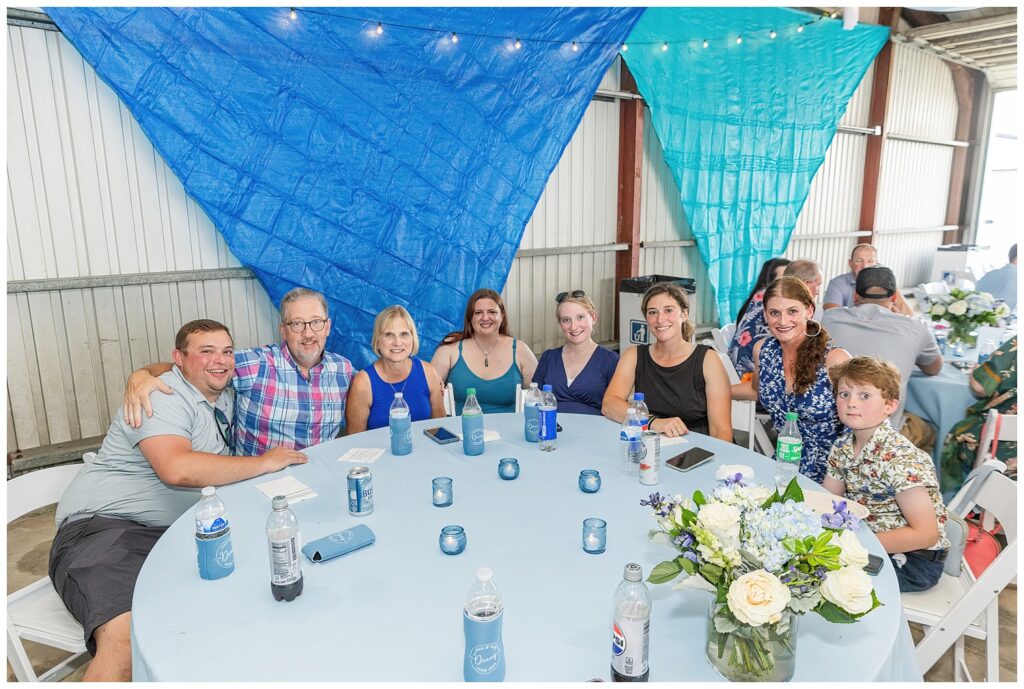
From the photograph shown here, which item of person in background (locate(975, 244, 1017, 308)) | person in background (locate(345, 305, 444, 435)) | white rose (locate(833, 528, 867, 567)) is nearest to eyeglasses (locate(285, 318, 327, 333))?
person in background (locate(345, 305, 444, 435))

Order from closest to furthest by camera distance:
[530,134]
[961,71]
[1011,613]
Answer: [1011,613] → [530,134] → [961,71]

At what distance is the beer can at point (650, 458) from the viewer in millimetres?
1904

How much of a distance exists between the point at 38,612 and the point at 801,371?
8.98 feet

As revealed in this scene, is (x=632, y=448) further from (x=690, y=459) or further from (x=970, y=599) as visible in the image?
(x=970, y=599)

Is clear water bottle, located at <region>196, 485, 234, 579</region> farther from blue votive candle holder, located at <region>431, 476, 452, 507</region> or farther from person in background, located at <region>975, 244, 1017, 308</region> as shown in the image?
person in background, located at <region>975, 244, 1017, 308</region>

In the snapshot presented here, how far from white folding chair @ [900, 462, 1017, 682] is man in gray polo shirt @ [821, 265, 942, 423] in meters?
1.25

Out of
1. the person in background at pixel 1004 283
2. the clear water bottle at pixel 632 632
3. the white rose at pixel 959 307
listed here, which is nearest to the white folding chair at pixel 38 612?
the clear water bottle at pixel 632 632

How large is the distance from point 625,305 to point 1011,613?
12.1 ft

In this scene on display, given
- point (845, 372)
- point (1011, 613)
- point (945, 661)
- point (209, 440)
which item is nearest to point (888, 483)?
point (845, 372)

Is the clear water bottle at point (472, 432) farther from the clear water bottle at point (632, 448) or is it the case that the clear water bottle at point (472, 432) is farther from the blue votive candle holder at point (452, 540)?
the blue votive candle holder at point (452, 540)

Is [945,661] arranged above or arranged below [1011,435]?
below

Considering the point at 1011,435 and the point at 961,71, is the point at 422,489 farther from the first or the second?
the point at 961,71

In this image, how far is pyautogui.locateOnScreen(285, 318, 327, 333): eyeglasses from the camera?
2500 millimetres

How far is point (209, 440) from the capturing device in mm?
Answer: 2230
